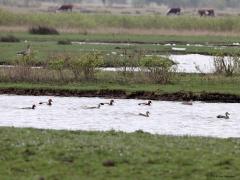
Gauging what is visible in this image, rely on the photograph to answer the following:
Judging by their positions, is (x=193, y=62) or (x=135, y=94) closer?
(x=135, y=94)

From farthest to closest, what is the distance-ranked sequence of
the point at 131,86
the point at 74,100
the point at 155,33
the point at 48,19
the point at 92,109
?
1. the point at 48,19
2. the point at 155,33
3. the point at 131,86
4. the point at 74,100
5. the point at 92,109

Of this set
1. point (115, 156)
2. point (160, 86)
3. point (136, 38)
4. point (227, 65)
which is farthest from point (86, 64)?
point (136, 38)

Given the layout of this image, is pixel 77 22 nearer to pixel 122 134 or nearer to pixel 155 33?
pixel 155 33

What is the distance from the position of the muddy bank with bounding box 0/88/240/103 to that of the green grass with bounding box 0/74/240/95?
0.62ft

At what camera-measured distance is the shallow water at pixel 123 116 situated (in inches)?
906

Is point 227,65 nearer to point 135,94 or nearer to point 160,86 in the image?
point 160,86

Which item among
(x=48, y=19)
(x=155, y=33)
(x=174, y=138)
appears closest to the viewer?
(x=174, y=138)

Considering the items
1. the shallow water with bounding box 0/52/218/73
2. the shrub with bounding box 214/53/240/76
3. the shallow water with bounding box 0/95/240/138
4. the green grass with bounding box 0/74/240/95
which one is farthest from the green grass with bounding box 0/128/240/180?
the shallow water with bounding box 0/52/218/73

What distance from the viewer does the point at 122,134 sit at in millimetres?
18844

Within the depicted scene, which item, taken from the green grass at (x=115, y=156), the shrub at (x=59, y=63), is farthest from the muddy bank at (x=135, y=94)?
the green grass at (x=115, y=156)

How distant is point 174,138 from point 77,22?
57.1m

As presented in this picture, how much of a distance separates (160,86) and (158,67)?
127 cm

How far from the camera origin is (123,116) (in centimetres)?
2600

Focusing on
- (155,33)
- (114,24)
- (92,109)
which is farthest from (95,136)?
(114,24)
